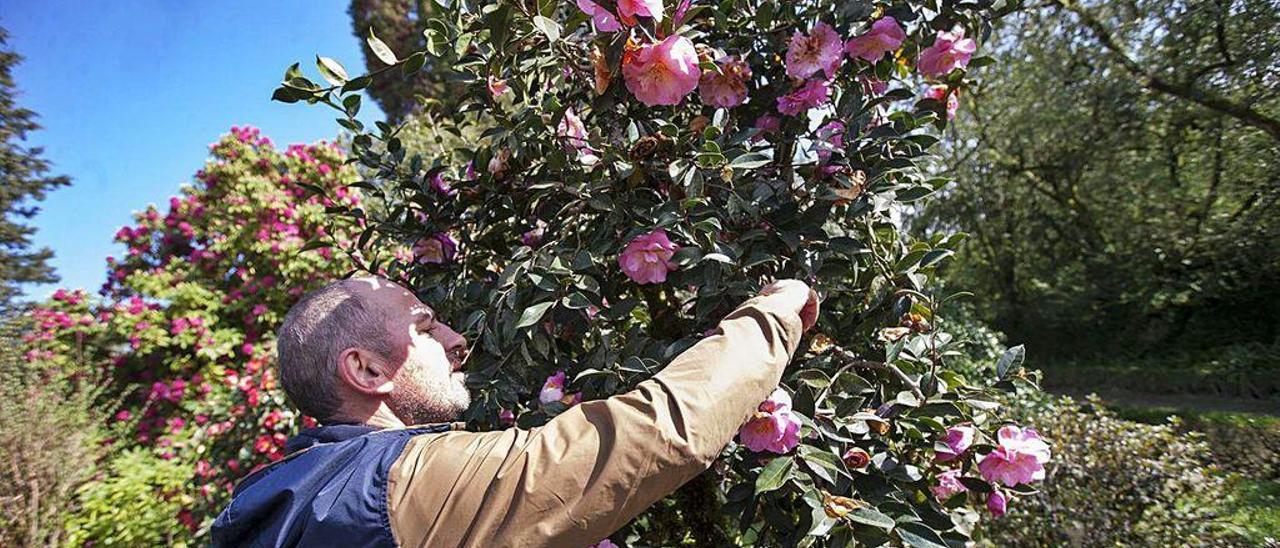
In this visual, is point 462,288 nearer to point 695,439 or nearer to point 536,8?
point 536,8

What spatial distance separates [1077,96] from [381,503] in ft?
39.7

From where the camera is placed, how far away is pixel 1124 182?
37.6 feet

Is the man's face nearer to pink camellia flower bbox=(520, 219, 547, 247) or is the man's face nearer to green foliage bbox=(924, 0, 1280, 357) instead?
pink camellia flower bbox=(520, 219, 547, 247)

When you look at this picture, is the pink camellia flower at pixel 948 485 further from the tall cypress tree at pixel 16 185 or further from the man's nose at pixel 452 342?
the tall cypress tree at pixel 16 185

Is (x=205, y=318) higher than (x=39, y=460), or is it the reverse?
(x=205, y=318)

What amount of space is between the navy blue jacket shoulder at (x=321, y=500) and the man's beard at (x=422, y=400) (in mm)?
141

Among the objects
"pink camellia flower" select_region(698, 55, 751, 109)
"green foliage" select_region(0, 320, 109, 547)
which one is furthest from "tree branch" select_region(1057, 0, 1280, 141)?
"green foliage" select_region(0, 320, 109, 547)

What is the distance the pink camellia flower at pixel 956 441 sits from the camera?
5.17ft

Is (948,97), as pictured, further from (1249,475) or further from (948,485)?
(1249,475)

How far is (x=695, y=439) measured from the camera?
0.94 m

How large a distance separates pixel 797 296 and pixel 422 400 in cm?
72

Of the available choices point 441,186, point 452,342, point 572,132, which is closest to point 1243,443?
point 572,132

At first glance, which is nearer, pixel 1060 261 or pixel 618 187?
pixel 618 187

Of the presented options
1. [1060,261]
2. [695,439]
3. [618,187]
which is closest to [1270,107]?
[1060,261]
